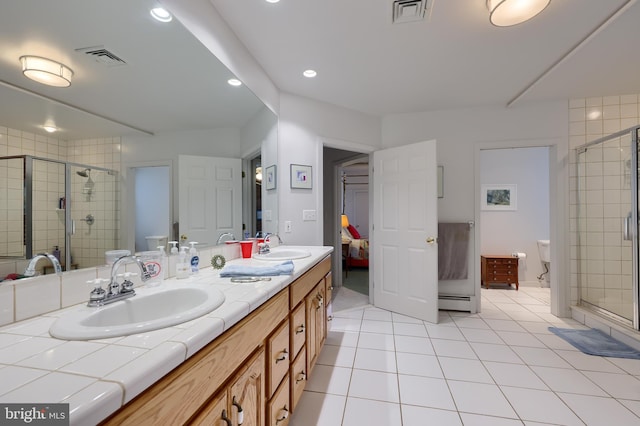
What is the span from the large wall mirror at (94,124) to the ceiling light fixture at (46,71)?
15 millimetres

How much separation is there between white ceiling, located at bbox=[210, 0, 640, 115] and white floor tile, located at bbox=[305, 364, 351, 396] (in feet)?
7.77

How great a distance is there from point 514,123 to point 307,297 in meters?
3.14

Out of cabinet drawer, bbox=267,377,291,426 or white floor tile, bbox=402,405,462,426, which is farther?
white floor tile, bbox=402,405,462,426

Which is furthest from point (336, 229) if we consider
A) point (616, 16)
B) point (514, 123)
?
point (616, 16)

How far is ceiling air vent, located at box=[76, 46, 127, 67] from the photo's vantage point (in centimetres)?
95

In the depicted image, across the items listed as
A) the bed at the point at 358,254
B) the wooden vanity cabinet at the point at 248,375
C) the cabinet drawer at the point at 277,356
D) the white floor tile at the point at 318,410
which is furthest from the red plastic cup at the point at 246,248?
the bed at the point at 358,254

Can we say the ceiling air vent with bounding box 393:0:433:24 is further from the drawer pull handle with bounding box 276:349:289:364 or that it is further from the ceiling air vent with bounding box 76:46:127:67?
the drawer pull handle with bounding box 276:349:289:364

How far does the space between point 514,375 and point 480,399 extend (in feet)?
1.47

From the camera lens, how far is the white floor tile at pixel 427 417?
1444mm

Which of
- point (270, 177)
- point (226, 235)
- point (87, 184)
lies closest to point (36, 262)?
point (87, 184)

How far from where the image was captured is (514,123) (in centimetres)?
309

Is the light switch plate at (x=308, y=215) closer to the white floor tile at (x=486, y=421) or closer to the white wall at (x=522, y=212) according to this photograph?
the white floor tile at (x=486, y=421)

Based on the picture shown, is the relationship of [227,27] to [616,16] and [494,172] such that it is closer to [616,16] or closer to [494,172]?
[616,16]

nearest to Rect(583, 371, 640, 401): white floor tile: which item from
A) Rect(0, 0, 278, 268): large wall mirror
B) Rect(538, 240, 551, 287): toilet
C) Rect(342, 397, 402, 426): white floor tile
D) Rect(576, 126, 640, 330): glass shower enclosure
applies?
Rect(576, 126, 640, 330): glass shower enclosure
